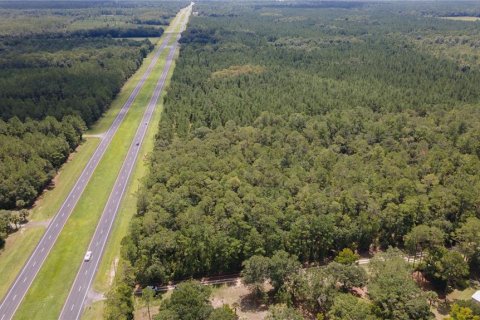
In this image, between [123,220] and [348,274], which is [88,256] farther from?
[348,274]

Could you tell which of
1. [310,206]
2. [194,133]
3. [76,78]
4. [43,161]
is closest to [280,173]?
[310,206]

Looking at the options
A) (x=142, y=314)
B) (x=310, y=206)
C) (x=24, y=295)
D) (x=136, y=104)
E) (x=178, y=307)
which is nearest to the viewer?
(x=178, y=307)

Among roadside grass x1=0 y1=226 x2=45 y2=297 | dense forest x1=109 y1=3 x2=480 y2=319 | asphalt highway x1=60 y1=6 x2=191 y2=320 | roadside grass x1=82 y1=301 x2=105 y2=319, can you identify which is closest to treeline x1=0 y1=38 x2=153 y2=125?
asphalt highway x1=60 y1=6 x2=191 y2=320

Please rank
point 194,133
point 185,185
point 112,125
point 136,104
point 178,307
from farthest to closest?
1. point 136,104
2. point 112,125
3. point 194,133
4. point 185,185
5. point 178,307

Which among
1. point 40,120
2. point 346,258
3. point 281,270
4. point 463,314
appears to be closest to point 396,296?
point 463,314

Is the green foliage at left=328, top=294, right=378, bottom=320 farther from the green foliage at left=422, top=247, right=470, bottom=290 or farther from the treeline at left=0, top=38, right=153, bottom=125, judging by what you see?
the treeline at left=0, top=38, right=153, bottom=125

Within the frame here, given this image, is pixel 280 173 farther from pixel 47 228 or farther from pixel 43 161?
pixel 43 161

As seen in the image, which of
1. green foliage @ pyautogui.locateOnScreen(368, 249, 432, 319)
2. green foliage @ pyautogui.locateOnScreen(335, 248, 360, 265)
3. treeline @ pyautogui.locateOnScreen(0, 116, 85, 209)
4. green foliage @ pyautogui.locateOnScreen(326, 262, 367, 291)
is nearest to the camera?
green foliage @ pyautogui.locateOnScreen(368, 249, 432, 319)
